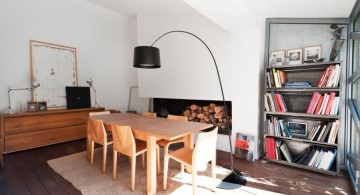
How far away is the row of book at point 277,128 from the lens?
289 cm

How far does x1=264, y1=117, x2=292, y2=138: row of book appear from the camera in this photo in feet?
9.48

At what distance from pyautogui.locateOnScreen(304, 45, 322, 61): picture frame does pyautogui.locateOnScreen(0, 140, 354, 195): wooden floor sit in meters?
1.66

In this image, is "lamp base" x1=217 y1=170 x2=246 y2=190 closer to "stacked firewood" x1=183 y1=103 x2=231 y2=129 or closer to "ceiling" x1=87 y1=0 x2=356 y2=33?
"stacked firewood" x1=183 y1=103 x2=231 y2=129

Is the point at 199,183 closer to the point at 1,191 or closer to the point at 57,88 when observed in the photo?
the point at 1,191

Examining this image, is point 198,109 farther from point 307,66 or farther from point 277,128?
point 307,66

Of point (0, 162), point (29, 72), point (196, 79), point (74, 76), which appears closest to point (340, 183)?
point (196, 79)

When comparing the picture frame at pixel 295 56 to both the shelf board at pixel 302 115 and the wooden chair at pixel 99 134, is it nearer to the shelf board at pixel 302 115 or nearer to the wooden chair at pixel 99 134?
the shelf board at pixel 302 115

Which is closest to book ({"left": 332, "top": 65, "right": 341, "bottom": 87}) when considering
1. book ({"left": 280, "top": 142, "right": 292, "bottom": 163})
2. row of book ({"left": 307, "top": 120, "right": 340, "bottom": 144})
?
row of book ({"left": 307, "top": 120, "right": 340, "bottom": 144})

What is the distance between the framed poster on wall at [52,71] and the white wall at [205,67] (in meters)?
1.62

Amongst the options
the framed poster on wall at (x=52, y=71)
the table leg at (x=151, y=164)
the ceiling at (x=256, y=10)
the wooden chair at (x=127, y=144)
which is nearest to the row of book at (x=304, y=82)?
the ceiling at (x=256, y=10)

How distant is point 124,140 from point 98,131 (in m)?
0.63

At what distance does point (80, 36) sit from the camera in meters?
4.60

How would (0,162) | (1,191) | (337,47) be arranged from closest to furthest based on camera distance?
1. (1,191)
2. (337,47)
3. (0,162)

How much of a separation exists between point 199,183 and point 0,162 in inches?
118
